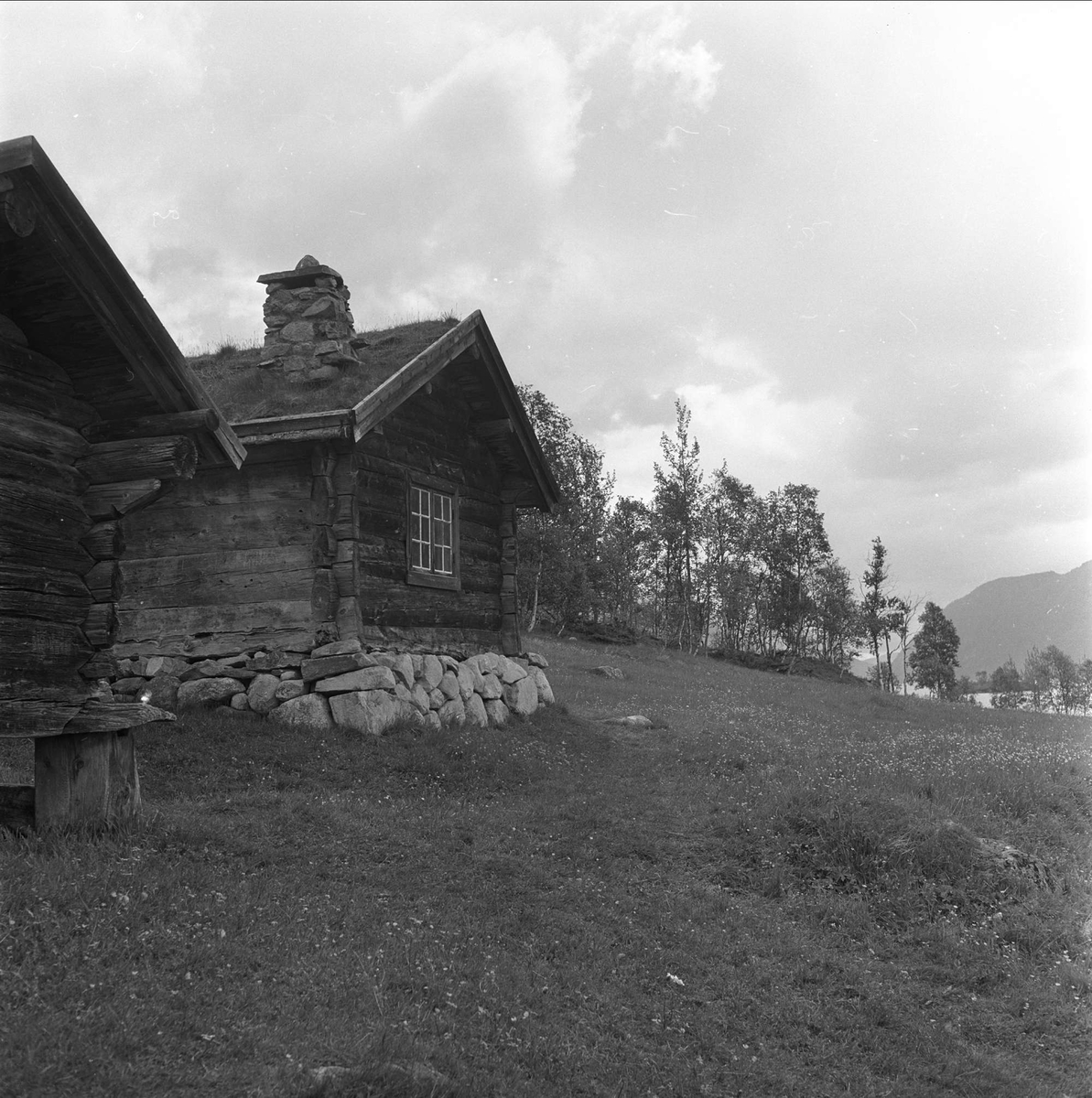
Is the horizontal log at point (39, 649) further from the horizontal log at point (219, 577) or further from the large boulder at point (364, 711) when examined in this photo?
the horizontal log at point (219, 577)

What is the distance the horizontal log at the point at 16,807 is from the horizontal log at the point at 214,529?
6964mm

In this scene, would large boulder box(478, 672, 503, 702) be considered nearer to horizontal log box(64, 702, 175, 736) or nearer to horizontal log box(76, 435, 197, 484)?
horizontal log box(64, 702, 175, 736)

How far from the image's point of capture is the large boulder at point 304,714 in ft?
45.2

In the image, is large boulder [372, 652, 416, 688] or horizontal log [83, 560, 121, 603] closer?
horizontal log [83, 560, 121, 603]

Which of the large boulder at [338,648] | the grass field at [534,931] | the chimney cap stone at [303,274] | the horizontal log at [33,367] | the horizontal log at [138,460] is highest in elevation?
the chimney cap stone at [303,274]

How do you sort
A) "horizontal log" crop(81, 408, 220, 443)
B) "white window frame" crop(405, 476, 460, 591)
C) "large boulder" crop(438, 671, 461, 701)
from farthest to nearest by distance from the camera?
"white window frame" crop(405, 476, 460, 591), "large boulder" crop(438, 671, 461, 701), "horizontal log" crop(81, 408, 220, 443)

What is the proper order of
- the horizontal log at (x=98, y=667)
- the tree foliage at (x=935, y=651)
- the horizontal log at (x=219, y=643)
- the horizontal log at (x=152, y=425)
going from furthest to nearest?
the tree foliage at (x=935, y=651), the horizontal log at (x=219, y=643), the horizontal log at (x=152, y=425), the horizontal log at (x=98, y=667)

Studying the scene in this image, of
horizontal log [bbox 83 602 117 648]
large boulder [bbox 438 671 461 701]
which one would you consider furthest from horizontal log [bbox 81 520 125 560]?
large boulder [bbox 438 671 461 701]

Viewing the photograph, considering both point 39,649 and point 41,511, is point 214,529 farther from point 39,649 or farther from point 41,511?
point 39,649

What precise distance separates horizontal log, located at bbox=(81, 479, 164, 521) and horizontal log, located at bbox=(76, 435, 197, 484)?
0.06 meters

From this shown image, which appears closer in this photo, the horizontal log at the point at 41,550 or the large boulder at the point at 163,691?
the horizontal log at the point at 41,550

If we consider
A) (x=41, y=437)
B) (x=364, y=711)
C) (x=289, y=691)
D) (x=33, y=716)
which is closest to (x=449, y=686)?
(x=364, y=711)

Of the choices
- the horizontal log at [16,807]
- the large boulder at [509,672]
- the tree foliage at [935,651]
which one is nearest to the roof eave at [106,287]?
the horizontal log at [16,807]

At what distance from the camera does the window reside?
54.6 ft
